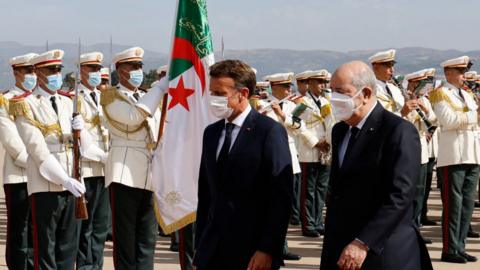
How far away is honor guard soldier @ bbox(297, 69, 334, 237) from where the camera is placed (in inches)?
452

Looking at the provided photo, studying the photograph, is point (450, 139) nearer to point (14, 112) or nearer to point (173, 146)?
point (173, 146)

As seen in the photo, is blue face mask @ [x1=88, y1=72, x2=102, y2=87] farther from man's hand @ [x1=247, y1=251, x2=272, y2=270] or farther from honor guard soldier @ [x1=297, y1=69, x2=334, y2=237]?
man's hand @ [x1=247, y1=251, x2=272, y2=270]

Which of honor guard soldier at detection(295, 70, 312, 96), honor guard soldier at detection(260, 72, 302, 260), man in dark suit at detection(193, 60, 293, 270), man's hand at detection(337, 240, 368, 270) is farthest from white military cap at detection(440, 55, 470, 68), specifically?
man's hand at detection(337, 240, 368, 270)

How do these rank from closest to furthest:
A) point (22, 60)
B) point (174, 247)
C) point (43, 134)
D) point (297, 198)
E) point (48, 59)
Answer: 1. point (43, 134)
2. point (48, 59)
3. point (22, 60)
4. point (174, 247)
5. point (297, 198)

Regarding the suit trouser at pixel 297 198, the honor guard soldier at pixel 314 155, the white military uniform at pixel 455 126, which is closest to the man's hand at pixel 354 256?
the white military uniform at pixel 455 126

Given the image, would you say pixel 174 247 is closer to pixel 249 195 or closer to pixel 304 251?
pixel 304 251

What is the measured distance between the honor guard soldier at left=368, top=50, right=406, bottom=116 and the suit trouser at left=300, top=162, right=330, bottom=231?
2858 mm

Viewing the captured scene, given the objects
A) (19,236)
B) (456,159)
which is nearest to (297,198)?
(456,159)

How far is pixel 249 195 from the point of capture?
4.71m

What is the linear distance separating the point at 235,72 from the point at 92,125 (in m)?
3.94

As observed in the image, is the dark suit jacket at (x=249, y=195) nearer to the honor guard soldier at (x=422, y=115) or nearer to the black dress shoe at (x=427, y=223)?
the honor guard soldier at (x=422, y=115)

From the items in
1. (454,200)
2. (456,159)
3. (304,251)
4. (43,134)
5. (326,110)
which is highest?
(43,134)

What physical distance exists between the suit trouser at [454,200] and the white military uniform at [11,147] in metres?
4.12

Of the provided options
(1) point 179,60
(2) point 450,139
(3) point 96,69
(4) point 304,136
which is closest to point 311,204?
(4) point 304,136
